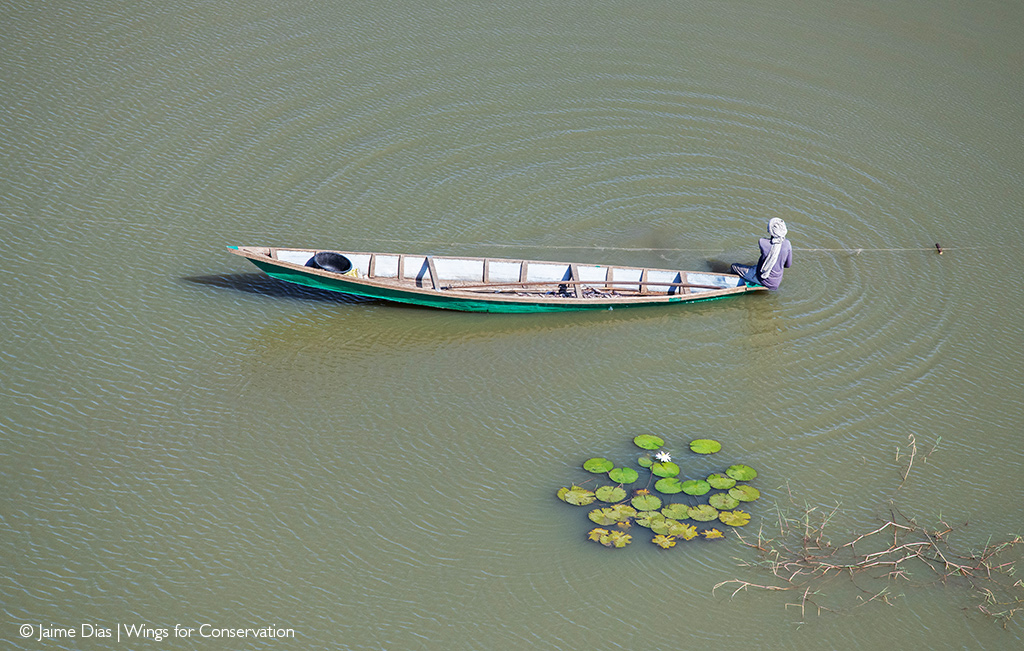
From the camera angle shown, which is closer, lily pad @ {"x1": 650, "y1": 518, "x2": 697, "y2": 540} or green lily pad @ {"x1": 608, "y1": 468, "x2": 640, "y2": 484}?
lily pad @ {"x1": 650, "y1": 518, "x2": 697, "y2": 540}

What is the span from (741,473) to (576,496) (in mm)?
1623

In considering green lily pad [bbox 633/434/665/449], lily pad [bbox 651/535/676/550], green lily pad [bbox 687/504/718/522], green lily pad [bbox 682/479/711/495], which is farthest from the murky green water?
green lily pad [bbox 682/479/711/495]

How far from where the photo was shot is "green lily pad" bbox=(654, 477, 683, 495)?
25.5ft

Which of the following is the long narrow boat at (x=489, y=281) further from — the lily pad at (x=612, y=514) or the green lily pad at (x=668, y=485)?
the lily pad at (x=612, y=514)

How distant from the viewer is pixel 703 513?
25.0 feet

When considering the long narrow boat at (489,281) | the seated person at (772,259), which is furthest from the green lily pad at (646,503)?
the seated person at (772,259)

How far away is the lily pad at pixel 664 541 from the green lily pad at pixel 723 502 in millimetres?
557

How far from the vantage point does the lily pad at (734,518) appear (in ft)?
24.9

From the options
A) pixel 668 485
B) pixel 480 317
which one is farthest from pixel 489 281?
pixel 668 485

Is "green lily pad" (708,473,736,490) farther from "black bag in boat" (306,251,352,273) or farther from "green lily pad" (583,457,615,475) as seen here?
"black bag in boat" (306,251,352,273)

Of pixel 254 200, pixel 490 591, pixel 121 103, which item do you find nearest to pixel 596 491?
pixel 490 591

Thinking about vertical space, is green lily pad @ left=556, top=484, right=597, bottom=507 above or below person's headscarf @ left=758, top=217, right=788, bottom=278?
below

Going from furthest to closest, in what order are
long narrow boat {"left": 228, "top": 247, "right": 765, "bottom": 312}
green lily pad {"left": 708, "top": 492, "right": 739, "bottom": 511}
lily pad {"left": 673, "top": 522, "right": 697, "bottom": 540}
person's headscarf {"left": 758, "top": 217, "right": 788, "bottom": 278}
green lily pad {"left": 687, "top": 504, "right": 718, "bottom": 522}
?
person's headscarf {"left": 758, "top": 217, "right": 788, "bottom": 278}, long narrow boat {"left": 228, "top": 247, "right": 765, "bottom": 312}, green lily pad {"left": 708, "top": 492, "right": 739, "bottom": 511}, green lily pad {"left": 687, "top": 504, "right": 718, "bottom": 522}, lily pad {"left": 673, "top": 522, "right": 697, "bottom": 540}

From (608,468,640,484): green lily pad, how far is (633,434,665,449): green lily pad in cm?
37
